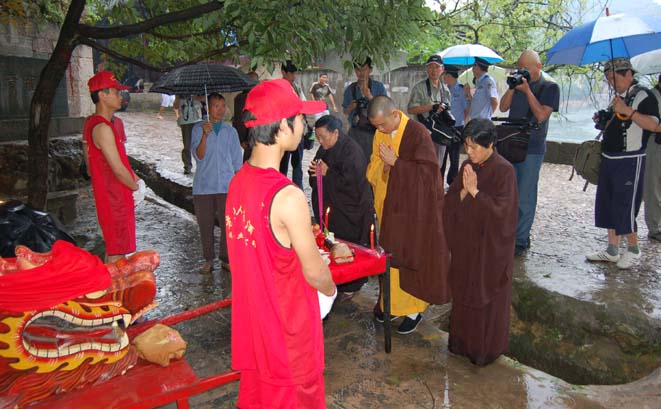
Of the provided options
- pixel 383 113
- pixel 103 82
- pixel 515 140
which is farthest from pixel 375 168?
pixel 103 82

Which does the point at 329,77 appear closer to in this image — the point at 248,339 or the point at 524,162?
the point at 524,162

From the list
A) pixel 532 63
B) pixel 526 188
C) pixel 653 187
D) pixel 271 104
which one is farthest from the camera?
pixel 653 187

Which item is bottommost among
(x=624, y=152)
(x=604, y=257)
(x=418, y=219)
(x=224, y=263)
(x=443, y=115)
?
(x=224, y=263)

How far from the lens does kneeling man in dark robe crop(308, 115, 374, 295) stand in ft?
15.6

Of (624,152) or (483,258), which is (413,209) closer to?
(483,258)

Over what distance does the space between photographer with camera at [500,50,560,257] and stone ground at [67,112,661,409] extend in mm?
608

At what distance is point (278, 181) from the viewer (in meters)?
2.12

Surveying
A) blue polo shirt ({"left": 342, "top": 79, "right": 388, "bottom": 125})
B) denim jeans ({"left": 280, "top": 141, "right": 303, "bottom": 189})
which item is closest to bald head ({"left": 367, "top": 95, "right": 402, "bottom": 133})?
blue polo shirt ({"left": 342, "top": 79, "right": 388, "bottom": 125})

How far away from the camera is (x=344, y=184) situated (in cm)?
481

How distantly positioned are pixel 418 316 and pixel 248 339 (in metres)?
2.39

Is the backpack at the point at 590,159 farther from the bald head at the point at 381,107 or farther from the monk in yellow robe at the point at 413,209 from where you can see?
the bald head at the point at 381,107

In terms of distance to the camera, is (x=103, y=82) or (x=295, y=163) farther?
(x=295, y=163)

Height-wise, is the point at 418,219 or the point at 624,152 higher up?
the point at 624,152

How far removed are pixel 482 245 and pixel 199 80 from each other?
3.36 meters
